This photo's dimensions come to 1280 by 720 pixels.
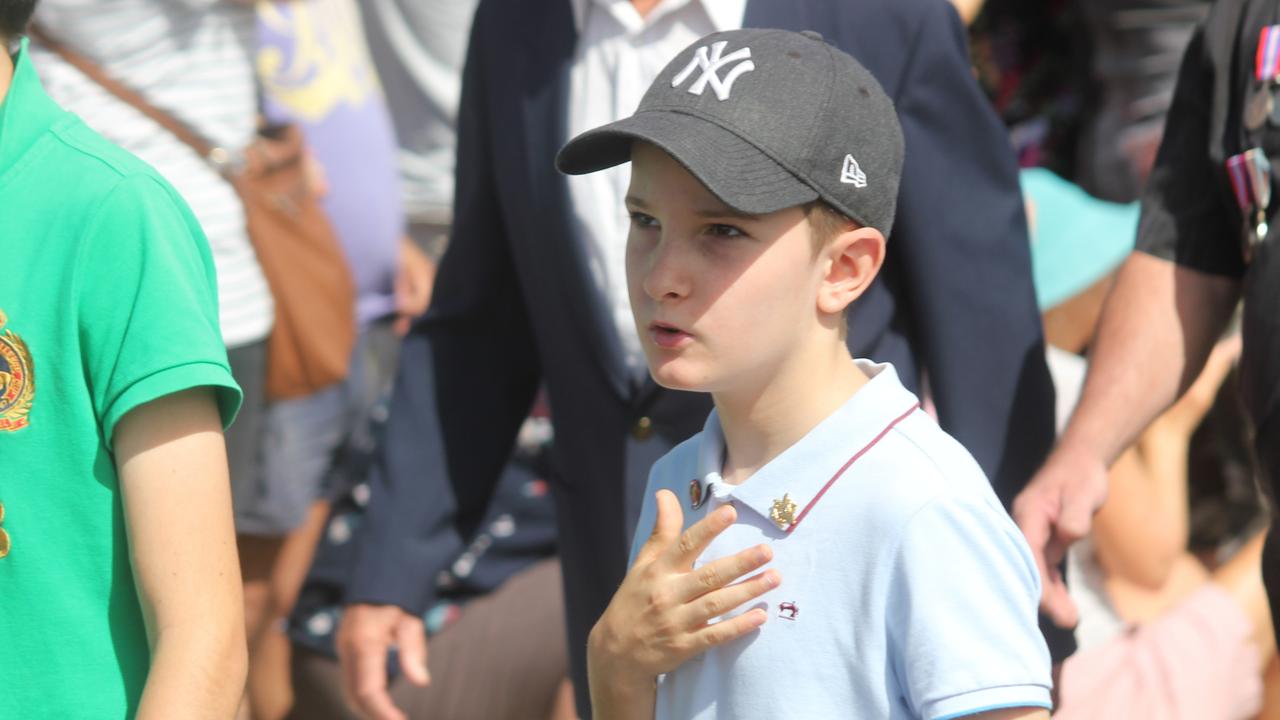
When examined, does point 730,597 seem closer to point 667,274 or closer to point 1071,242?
point 667,274

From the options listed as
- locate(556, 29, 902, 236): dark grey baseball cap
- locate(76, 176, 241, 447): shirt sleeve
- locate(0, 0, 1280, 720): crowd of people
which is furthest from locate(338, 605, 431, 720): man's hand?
locate(556, 29, 902, 236): dark grey baseball cap

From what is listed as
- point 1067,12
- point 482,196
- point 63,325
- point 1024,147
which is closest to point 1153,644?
point 482,196

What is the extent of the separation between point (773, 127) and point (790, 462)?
0.33 meters

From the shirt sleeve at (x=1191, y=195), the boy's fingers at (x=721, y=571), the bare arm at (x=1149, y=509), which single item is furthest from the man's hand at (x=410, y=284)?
the boy's fingers at (x=721, y=571)

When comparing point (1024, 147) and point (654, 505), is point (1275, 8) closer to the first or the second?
point (654, 505)

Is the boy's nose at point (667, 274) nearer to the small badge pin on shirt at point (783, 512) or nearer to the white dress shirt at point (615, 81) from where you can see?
the small badge pin on shirt at point (783, 512)

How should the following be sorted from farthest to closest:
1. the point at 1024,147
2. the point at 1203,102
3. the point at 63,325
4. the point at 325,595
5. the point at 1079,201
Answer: the point at 1024,147
the point at 1079,201
the point at 325,595
the point at 1203,102
the point at 63,325

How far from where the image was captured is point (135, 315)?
A: 1.74 metres

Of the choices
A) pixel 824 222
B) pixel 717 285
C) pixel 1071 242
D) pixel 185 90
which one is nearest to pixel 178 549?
pixel 717 285

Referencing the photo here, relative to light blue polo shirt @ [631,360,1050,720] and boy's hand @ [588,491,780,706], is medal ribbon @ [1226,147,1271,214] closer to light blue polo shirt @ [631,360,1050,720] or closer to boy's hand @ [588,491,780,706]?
light blue polo shirt @ [631,360,1050,720]

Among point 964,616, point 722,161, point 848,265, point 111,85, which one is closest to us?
point 964,616

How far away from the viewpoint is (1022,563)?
5.38 feet

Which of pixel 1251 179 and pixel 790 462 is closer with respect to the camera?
pixel 790 462

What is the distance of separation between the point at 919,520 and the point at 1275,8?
3.55ft
